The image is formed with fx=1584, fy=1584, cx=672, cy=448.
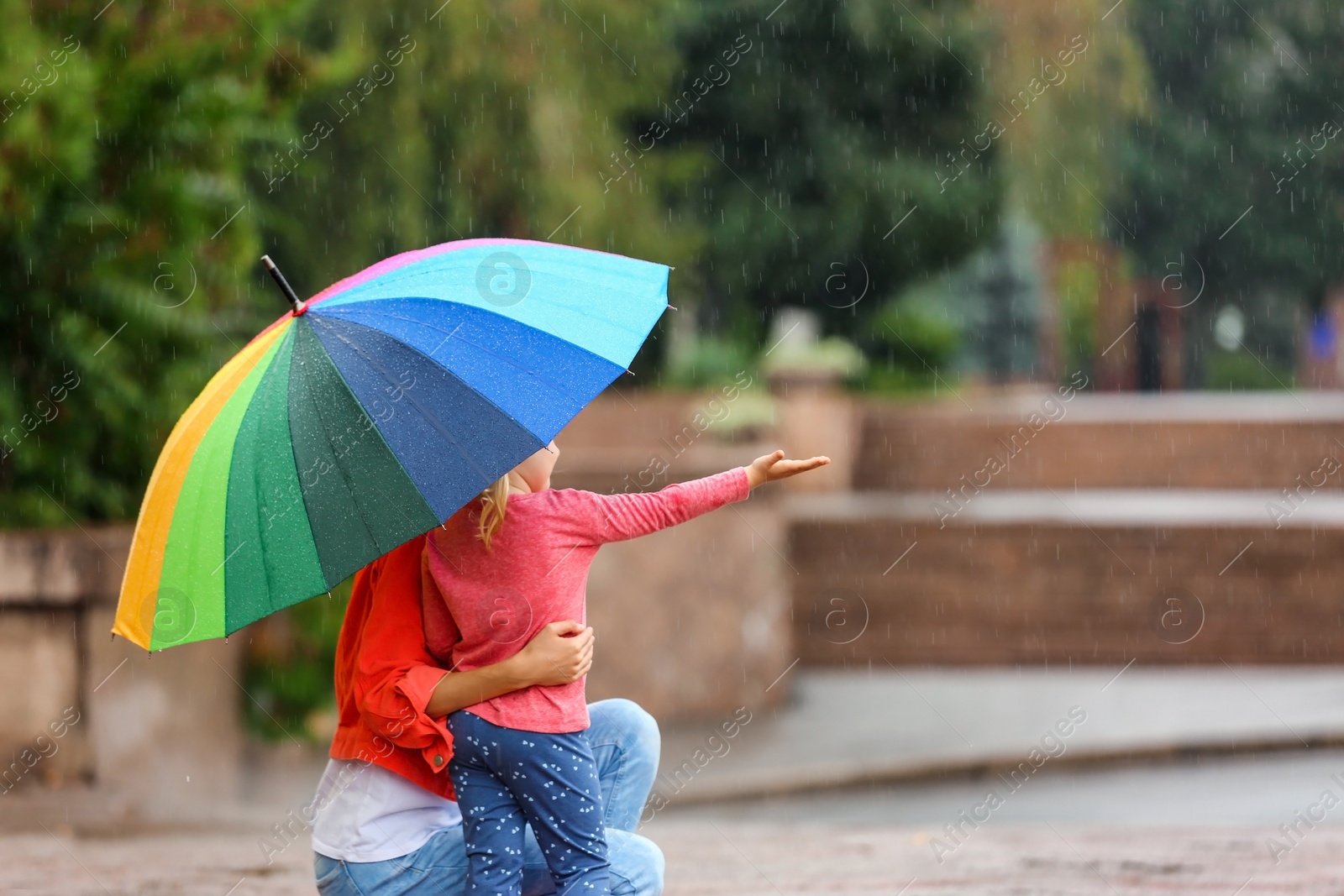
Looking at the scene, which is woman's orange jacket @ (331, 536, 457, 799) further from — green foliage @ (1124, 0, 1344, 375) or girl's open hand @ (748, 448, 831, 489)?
green foliage @ (1124, 0, 1344, 375)

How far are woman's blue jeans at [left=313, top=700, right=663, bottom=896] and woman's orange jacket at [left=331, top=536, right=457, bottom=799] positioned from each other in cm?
14

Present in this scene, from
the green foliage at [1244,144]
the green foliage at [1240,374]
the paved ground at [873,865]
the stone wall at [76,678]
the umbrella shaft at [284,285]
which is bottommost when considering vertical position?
the paved ground at [873,865]

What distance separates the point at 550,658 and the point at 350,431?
0.58 meters

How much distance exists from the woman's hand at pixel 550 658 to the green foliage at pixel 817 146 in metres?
21.5

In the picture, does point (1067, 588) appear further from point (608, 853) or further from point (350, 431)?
point (350, 431)

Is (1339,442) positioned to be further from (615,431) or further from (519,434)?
(519,434)

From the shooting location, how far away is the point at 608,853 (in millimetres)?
3184

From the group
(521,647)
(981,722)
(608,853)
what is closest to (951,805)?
(981,722)

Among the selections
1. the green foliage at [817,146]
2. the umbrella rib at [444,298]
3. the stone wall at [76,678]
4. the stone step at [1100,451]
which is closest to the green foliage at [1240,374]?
the green foliage at [817,146]

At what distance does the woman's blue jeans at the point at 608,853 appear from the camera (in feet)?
10.3

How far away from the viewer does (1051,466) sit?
777 inches

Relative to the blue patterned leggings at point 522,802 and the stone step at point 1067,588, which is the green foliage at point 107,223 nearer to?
the blue patterned leggings at point 522,802

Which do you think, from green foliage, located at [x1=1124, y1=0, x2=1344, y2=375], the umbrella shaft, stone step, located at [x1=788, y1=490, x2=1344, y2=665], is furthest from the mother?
green foliage, located at [x1=1124, y1=0, x2=1344, y2=375]

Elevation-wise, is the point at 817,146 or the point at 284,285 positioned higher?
the point at 817,146
